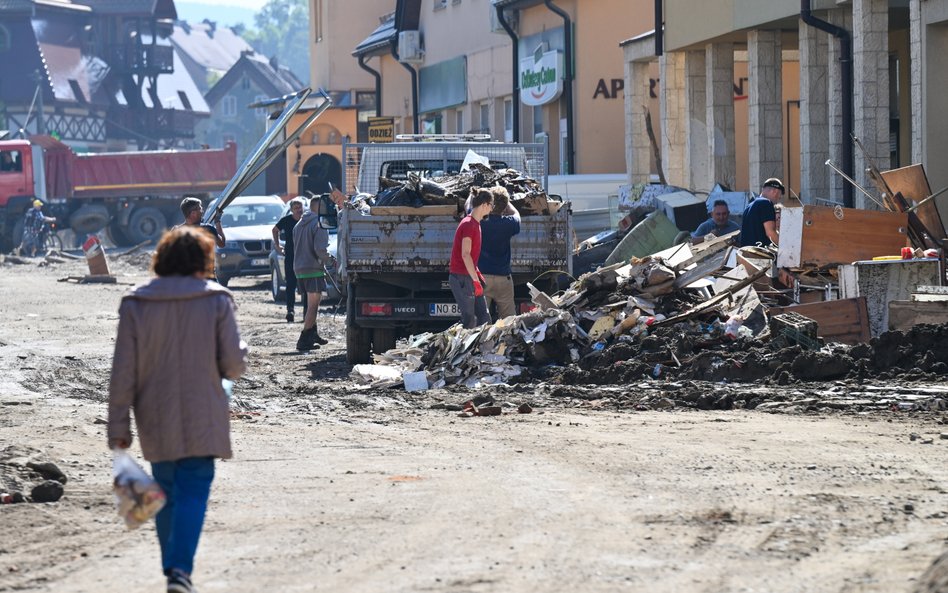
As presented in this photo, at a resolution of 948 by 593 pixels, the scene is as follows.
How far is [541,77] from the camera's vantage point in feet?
107

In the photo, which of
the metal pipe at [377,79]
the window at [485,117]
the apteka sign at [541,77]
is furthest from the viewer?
the metal pipe at [377,79]

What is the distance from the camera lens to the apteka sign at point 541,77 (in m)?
31.7

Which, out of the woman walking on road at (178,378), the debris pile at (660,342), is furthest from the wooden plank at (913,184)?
the woman walking on road at (178,378)

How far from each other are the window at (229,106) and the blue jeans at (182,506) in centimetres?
10396

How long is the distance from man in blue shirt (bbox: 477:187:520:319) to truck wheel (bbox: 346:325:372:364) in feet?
4.88

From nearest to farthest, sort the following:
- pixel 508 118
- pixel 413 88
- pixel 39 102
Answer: pixel 508 118
pixel 413 88
pixel 39 102

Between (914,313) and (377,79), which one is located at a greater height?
(377,79)

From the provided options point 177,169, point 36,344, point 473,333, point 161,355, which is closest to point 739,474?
point 161,355

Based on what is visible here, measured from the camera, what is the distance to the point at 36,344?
18.6 metres

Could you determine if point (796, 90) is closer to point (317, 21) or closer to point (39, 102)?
point (317, 21)

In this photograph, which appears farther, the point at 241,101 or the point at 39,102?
the point at 241,101

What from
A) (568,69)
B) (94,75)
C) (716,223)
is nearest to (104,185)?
(568,69)

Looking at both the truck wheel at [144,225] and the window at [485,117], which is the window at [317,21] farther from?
the window at [485,117]

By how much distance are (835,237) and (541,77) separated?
19040mm
